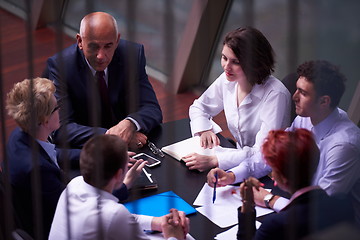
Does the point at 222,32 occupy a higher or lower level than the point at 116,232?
higher

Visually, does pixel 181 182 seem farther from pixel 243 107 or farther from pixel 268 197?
pixel 243 107

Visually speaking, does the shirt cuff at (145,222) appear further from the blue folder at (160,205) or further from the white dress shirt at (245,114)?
the white dress shirt at (245,114)

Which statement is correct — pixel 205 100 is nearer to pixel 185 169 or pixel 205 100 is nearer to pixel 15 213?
pixel 185 169

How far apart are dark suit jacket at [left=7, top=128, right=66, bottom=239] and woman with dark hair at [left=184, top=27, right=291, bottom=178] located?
653mm

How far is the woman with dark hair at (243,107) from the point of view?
274cm

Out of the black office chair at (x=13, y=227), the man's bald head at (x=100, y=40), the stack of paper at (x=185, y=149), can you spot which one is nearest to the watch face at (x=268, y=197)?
the stack of paper at (x=185, y=149)

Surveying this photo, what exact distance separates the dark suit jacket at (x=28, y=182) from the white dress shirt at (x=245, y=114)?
78 centimetres

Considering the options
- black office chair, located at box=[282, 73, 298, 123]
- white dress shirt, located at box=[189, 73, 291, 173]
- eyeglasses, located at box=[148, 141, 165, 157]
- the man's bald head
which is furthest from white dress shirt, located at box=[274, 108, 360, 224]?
the man's bald head

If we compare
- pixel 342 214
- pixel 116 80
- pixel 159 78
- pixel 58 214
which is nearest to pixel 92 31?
pixel 116 80

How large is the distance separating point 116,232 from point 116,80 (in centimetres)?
128

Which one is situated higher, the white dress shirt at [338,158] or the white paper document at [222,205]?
the white dress shirt at [338,158]

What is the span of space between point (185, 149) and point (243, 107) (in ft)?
1.27

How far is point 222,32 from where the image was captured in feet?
16.5

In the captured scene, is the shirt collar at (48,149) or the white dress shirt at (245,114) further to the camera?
the white dress shirt at (245,114)
